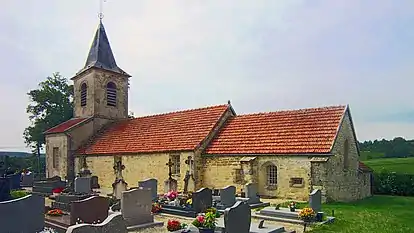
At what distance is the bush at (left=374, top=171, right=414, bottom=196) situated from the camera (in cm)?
2402

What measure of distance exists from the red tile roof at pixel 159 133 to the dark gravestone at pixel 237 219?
1196 cm

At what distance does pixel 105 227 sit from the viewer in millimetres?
7227

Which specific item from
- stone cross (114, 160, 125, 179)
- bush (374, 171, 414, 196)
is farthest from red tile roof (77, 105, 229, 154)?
bush (374, 171, 414, 196)

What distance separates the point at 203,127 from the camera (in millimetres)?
24375

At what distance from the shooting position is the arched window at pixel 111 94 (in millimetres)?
34062

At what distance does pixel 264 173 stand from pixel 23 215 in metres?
13.2

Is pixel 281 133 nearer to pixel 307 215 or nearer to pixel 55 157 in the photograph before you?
pixel 307 215

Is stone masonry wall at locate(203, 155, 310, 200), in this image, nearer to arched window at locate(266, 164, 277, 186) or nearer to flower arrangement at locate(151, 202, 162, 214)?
arched window at locate(266, 164, 277, 186)

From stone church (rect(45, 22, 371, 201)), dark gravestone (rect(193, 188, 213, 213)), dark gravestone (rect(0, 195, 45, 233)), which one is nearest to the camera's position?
dark gravestone (rect(0, 195, 45, 233))

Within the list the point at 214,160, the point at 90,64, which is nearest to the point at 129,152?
the point at 214,160

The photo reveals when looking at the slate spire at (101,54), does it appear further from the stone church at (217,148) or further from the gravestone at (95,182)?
the gravestone at (95,182)

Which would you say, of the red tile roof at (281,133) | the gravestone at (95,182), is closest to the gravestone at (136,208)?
the red tile roof at (281,133)

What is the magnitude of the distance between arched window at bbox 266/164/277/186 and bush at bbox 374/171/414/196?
379 inches

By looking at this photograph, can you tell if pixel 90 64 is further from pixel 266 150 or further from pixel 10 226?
pixel 10 226
